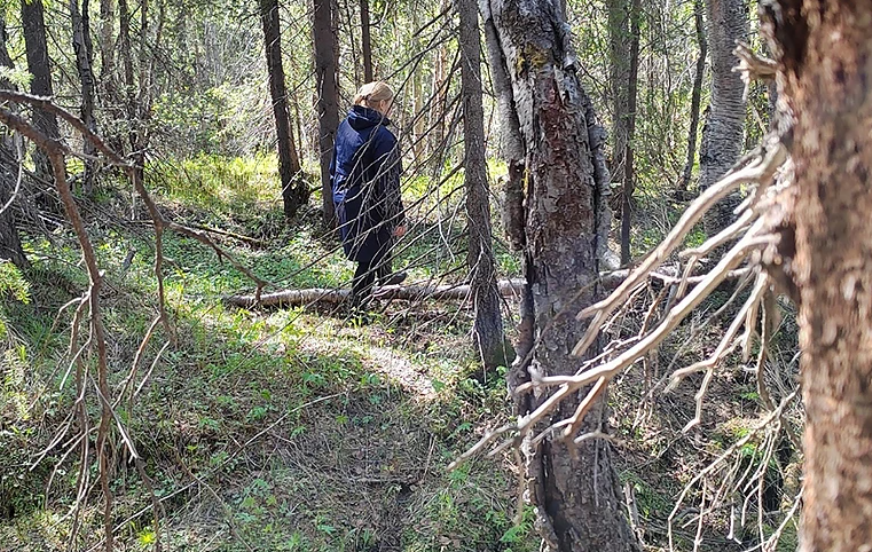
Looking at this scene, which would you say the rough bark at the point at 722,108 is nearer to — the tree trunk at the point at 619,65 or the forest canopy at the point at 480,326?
the forest canopy at the point at 480,326

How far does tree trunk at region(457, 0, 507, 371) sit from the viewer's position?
4.23 m

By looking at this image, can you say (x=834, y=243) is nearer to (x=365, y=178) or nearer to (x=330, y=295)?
(x=365, y=178)

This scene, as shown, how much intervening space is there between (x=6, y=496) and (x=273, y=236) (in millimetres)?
5245

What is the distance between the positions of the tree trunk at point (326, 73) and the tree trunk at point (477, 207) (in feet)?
10.5

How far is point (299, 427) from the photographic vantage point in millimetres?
4438

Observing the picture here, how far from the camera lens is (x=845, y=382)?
0.74 meters

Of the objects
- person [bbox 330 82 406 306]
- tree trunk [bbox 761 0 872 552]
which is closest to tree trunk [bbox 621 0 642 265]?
person [bbox 330 82 406 306]

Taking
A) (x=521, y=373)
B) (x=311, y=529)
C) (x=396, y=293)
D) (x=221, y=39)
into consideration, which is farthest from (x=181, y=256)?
(x=221, y=39)

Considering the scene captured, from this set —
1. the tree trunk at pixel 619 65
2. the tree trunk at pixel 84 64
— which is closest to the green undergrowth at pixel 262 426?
A: the tree trunk at pixel 619 65

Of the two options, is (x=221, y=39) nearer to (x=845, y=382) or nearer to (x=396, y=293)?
(x=396, y=293)

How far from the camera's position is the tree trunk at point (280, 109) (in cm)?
833

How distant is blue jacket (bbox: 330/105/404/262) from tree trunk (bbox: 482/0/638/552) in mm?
2251

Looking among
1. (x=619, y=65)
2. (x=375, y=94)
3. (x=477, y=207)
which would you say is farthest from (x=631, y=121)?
(x=375, y=94)

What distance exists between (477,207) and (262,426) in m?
2.06
